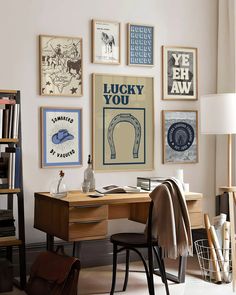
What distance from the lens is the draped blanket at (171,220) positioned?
12.5 ft

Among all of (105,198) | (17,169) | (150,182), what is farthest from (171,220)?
(17,169)

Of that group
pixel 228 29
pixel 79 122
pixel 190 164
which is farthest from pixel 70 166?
pixel 228 29

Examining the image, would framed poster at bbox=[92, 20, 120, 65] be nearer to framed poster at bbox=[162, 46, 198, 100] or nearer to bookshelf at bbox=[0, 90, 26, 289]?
framed poster at bbox=[162, 46, 198, 100]

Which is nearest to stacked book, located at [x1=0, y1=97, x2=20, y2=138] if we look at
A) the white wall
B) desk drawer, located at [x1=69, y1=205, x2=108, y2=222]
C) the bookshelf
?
the bookshelf

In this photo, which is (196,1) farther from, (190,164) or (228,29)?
(190,164)

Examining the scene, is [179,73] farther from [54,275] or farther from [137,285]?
[54,275]

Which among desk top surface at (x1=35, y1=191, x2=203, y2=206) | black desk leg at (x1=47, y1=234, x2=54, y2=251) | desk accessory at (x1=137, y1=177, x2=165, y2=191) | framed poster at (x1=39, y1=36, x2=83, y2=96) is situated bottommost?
black desk leg at (x1=47, y1=234, x2=54, y2=251)

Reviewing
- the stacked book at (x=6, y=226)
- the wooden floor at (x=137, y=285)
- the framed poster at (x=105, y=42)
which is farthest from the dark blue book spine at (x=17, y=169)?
the framed poster at (x=105, y=42)

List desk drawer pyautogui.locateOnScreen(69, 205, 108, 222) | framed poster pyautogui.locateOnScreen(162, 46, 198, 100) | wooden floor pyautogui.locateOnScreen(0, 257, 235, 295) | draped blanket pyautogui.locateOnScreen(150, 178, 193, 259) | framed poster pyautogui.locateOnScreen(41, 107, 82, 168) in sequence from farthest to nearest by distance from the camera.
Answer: framed poster pyautogui.locateOnScreen(162, 46, 198, 100)
framed poster pyautogui.locateOnScreen(41, 107, 82, 168)
wooden floor pyautogui.locateOnScreen(0, 257, 235, 295)
desk drawer pyautogui.locateOnScreen(69, 205, 108, 222)
draped blanket pyautogui.locateOnScreen(150, 178, 193, 259)

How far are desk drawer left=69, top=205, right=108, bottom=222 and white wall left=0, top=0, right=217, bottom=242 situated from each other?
0.83 m

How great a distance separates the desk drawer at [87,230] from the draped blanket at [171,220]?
416mm

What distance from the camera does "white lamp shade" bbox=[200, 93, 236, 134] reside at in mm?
4469

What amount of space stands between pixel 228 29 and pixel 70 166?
6.44ft

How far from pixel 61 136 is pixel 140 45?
1.10m
